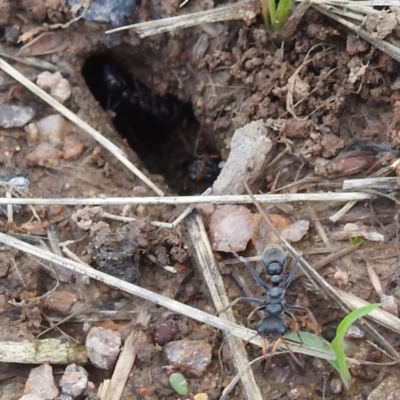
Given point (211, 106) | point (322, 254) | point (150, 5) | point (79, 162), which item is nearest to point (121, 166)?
point (79, 162)

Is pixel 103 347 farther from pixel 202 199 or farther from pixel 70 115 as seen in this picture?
pixel 70 115

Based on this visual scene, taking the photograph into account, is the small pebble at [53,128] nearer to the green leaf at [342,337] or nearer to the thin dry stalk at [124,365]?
the thin dry stalk at [124,365]

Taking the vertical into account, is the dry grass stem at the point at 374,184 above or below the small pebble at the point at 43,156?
above

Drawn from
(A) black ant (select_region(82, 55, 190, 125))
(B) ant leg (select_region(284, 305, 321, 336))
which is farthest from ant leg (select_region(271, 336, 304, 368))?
(A) black ant (select_region(82, 55, 190, 125))

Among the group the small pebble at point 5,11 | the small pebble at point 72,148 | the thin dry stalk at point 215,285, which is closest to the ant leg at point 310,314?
the thin dry stalk at point 215,285

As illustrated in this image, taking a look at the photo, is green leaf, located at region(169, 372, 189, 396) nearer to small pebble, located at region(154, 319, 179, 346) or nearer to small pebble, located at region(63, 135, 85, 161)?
small pebble, located at region(154, 319, 179, 346)

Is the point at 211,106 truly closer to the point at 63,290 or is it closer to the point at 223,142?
the point at 223,142
